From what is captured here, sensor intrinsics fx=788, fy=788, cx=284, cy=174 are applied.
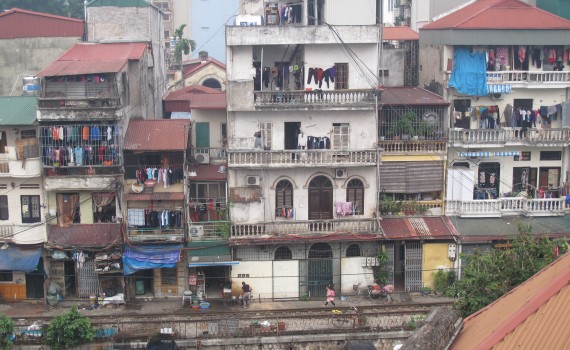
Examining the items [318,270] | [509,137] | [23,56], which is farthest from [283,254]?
[23,56]

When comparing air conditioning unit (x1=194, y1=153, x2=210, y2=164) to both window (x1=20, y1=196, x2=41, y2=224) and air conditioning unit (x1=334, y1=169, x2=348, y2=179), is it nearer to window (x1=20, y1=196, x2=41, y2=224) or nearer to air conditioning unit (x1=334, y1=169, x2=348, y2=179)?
air conditioning unit (x1=334, y1=169, x2=348, y2=179)

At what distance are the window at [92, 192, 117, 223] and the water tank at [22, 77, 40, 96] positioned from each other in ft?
20.8

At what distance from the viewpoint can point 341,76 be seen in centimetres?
3641

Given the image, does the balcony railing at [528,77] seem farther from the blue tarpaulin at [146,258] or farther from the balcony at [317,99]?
the blue tarpaulin at [146,258]

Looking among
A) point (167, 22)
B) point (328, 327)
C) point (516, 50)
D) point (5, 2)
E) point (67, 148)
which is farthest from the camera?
point (167, 22)

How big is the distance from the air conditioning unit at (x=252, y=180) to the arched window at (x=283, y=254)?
10.7 ft

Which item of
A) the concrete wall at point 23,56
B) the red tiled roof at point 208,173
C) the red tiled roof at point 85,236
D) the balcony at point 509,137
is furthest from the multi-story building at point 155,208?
the balcony at point 509,137

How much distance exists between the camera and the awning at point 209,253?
117ft

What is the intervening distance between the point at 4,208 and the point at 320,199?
14.6 m

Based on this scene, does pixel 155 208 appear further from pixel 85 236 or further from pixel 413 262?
pixel 413 262

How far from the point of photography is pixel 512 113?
3831 cm

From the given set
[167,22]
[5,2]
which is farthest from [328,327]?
[167,22]

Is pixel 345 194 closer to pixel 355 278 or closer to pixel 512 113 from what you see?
pixel 355 278

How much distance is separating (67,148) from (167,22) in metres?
48.2
